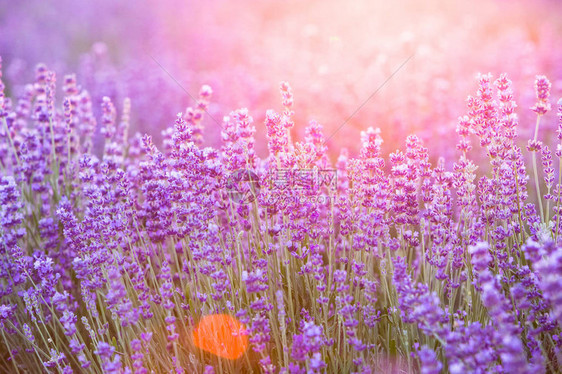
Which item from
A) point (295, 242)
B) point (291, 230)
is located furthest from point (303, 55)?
Result: point (295, 242)

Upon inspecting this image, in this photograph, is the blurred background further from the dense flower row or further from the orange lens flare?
the orange lens flare

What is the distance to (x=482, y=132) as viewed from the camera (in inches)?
121

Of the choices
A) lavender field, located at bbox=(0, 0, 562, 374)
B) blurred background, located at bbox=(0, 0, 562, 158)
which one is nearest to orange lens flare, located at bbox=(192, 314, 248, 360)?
lavender field, located at bbox=(0, 0, 562, 374)

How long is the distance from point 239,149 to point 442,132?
319cm

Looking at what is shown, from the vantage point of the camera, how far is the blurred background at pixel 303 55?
6.42 meters

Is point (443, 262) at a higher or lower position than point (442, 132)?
lower

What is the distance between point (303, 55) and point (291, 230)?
712 cm

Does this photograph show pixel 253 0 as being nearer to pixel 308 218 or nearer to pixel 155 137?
pixel 155 137

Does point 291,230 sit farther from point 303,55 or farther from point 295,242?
point 303,55

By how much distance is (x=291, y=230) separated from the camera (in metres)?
3.16

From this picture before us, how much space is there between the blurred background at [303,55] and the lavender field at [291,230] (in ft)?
0.21

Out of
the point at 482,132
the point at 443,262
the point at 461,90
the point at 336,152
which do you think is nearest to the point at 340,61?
the point at 461,90

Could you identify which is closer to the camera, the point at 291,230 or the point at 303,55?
the point at 291,230

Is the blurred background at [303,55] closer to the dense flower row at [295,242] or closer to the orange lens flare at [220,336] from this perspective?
the dense flower row at [295,242]
